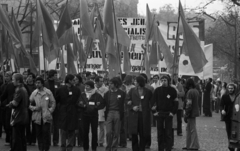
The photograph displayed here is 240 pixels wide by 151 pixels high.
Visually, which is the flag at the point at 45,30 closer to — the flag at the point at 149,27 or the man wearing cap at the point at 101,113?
the man wearing cap at the point at 101,113

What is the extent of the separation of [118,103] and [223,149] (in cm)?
348

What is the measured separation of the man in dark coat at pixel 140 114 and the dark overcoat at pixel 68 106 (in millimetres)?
1296

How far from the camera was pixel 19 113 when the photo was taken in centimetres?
1280

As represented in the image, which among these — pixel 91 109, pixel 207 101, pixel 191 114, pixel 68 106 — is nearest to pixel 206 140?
pixel 191 114

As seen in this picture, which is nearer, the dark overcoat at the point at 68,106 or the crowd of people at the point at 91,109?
the crowd of people at the point at 91,109

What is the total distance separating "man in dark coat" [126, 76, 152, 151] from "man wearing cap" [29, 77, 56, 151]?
6.04ft

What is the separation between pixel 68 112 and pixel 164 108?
231 cm

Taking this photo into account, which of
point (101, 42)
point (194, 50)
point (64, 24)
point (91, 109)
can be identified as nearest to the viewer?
point (91, 109)

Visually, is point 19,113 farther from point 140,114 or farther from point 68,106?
point 140,114

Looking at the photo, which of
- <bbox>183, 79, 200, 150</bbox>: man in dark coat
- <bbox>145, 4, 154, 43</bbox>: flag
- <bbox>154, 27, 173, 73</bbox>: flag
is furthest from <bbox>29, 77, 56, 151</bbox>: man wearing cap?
<bbox>145, 4, 154, 43</bbox>: flag

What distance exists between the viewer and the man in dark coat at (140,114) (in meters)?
13.7

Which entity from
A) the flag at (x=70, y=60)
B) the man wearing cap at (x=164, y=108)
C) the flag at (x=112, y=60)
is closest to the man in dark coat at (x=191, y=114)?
the man wearing cap at (x=164, y=108)

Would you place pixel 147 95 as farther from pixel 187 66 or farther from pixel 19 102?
pixel 187 66

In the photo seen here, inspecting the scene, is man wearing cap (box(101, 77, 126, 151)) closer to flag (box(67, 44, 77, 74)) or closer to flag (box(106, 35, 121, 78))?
flag (box(106, 35, 121, 78))
